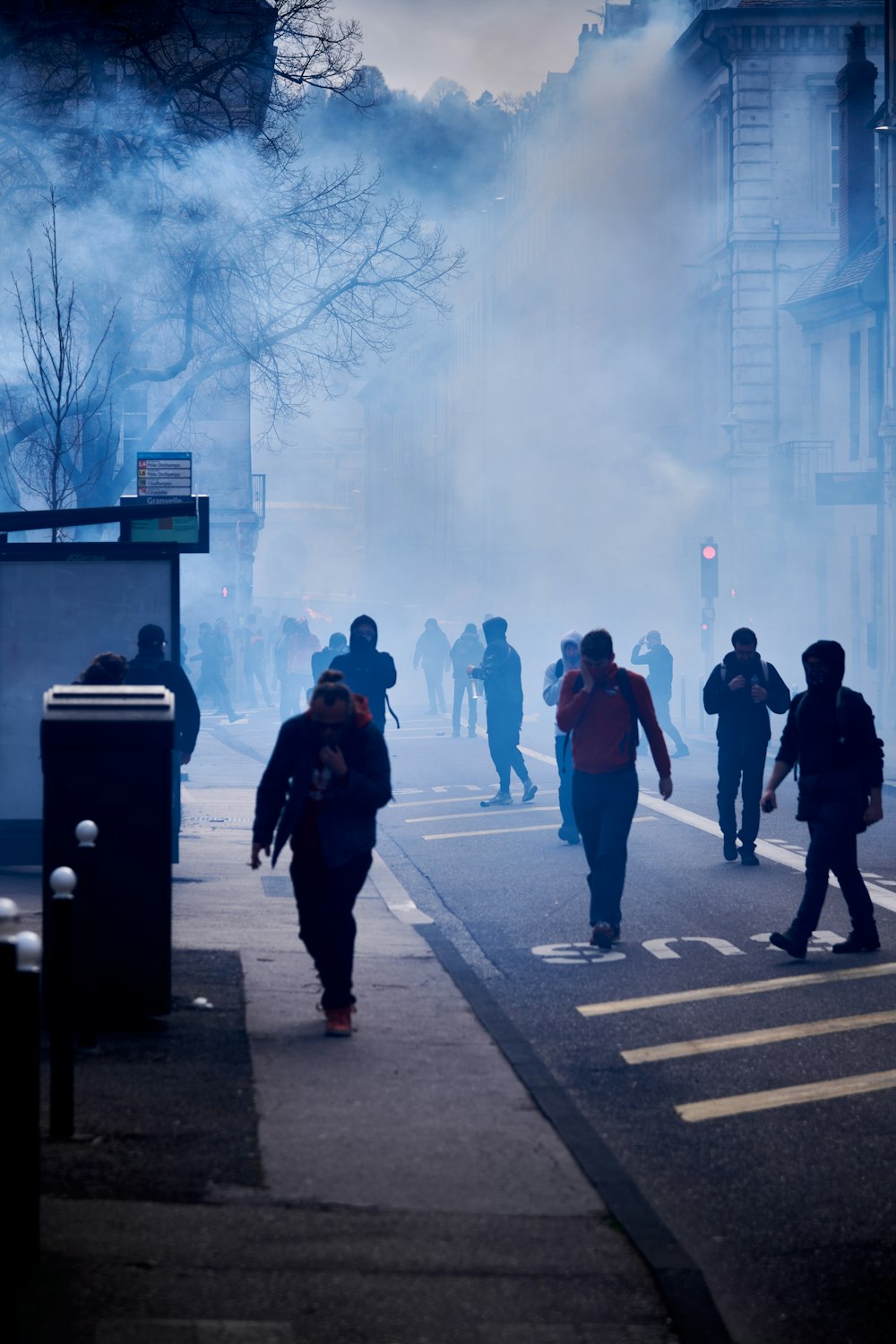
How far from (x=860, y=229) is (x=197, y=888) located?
2892cm

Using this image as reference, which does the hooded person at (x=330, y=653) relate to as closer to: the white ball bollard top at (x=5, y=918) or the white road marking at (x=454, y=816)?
the white road marking at (x=454, y=816)

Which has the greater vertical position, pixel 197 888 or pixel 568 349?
pixel 568 349

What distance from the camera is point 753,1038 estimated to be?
24.7ft

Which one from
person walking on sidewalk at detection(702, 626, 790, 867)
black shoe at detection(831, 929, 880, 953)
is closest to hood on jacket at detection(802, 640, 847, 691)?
black shoe at detection(831, 929, 880, 953)

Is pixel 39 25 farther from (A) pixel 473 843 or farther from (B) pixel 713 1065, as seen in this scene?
(B) pixel 713 1065

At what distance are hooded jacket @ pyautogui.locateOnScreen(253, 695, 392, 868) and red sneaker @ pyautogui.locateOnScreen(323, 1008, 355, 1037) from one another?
23.0 inches

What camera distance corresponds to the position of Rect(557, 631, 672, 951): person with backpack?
31.8 feet

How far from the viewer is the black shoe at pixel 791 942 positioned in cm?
920

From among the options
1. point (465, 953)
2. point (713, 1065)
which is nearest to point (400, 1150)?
point (713, 1065)

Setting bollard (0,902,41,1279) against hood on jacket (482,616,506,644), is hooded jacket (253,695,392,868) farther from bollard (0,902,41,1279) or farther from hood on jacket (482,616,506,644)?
hood on jacket (482,616,506,644)

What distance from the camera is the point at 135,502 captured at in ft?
48.3

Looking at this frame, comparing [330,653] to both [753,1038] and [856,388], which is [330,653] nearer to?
[753,1038]

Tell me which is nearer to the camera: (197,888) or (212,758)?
(197,888)

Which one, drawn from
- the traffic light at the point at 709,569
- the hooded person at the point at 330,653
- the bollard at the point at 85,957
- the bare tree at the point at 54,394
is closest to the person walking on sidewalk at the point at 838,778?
the bollard at the point at 85,957
